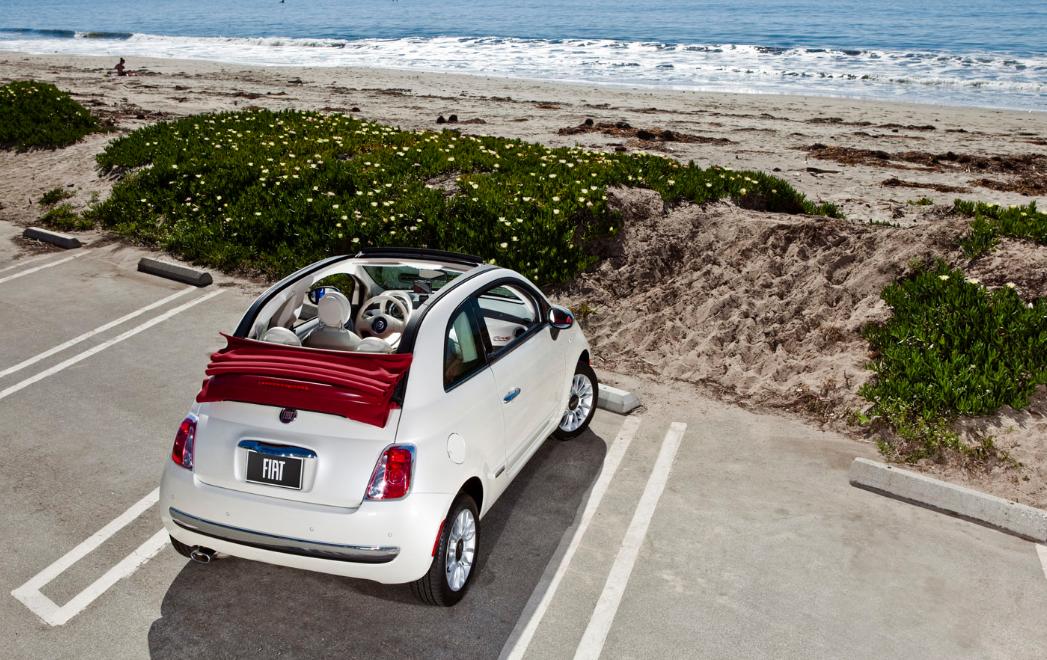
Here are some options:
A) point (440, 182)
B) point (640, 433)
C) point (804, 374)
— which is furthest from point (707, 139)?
point (640, 433)

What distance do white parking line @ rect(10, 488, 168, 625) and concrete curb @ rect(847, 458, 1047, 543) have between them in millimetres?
5387

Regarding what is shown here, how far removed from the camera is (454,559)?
5215mm

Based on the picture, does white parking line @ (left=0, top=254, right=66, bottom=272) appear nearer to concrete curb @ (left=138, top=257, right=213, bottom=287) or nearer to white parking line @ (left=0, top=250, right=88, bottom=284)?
white parking line @ (left=0, top=250, right=88, bottom=284)

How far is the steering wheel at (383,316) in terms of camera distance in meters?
6.03

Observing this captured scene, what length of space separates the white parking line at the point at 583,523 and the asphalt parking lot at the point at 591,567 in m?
0.02

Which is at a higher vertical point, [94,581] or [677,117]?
[677,117]

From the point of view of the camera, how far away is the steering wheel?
603 centimetres

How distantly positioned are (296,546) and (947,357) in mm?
6585

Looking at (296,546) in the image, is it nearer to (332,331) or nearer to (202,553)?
(202,553)

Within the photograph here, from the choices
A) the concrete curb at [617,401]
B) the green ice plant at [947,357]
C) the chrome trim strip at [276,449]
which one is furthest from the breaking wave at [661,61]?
the chrome trim strip at [276,449]

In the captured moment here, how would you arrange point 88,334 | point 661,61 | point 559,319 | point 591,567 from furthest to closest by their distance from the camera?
1. point 661,61
2. point 88,334
3. point 559,319
4. point 591,567

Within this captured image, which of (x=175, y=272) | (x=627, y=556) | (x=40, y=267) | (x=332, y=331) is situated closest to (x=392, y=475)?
(x=332, y=331)

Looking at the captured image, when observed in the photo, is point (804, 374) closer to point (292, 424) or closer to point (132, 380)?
point (292, 424)

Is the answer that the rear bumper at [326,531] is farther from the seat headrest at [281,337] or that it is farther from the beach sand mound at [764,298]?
the beach sand mound at [764,298]
